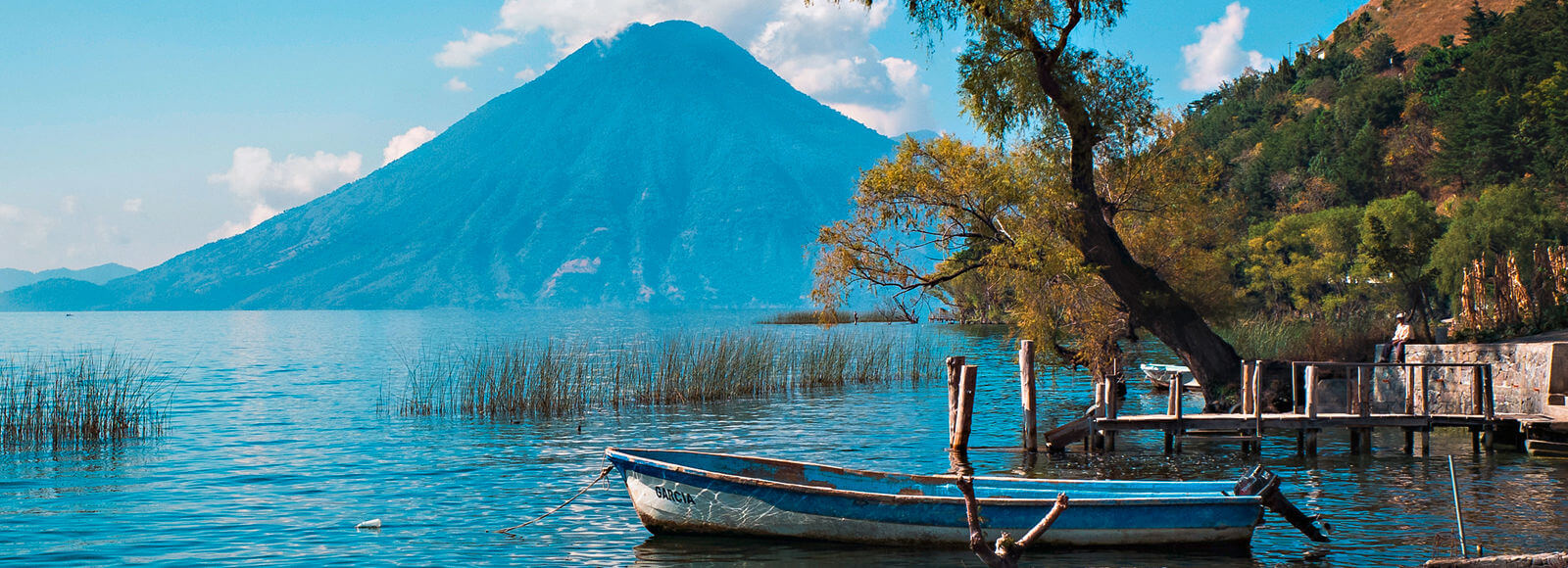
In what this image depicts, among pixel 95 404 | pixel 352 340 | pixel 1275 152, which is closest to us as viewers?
pixel 95 404

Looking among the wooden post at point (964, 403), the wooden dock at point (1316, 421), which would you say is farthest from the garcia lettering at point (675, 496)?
the wooden dock at point (1316, 421)

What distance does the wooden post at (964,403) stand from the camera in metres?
20.2

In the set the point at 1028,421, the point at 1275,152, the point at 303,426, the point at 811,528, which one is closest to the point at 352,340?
Answer: the point at 303,426

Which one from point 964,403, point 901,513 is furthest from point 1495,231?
point 901,513

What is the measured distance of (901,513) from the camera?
573 inches

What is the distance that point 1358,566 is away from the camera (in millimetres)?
13609

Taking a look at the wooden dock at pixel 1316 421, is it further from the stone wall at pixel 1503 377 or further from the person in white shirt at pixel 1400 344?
the person in white shirt at pixel 1400 344

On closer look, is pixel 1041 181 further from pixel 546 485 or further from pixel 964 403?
pixel 546 485

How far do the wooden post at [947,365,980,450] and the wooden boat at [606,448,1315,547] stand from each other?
455cm

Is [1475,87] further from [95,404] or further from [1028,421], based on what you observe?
[95,404]

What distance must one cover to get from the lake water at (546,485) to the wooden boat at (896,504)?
261 mm

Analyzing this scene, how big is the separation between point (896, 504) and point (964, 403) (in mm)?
6468

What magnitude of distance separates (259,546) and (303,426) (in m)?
15.6

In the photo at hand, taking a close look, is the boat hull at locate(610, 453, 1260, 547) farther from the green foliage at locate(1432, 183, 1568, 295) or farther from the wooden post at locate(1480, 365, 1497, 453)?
the green foliage at locate(1432, 183, 1568, 295)
